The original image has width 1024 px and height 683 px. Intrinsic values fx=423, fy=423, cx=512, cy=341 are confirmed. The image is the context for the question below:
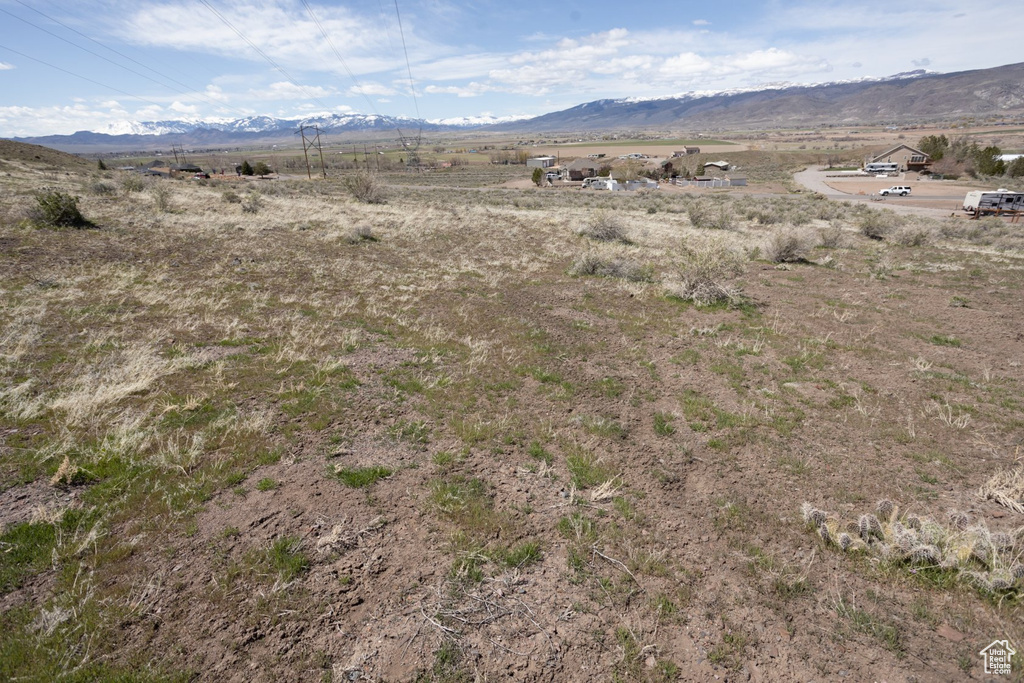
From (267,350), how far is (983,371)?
55.3ft

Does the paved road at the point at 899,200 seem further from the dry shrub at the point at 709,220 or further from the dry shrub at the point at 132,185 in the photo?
the dry shrub at the point at 132,185

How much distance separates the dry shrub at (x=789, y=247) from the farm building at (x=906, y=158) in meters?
80.4

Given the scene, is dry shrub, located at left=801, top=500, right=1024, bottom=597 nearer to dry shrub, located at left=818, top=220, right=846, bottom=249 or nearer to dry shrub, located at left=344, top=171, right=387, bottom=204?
dry shrub, located at left=818, top=220, right=846, bottom=249

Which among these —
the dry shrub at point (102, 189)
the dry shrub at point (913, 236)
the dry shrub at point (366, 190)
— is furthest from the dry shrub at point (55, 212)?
the dry shrub at point (913, 236)

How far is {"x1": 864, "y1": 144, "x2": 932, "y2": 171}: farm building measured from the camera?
2894 inches

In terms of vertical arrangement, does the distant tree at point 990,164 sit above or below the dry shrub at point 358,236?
above

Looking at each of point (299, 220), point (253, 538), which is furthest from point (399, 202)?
point (253, 538)

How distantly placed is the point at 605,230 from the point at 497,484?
22317 millimetres

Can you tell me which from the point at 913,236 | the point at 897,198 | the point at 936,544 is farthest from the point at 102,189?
the point at 897,198

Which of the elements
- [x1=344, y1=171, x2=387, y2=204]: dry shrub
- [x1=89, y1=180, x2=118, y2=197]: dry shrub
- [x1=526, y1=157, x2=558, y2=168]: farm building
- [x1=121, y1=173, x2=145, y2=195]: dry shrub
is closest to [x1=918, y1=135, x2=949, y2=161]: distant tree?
[x1=526, y1=157, x2=558, y2=168]: farm building

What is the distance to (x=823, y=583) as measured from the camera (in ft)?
16.1

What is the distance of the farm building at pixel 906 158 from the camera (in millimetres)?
73500

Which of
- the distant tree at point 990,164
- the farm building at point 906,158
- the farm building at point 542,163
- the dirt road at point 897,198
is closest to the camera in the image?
the dirt road at point 897,198

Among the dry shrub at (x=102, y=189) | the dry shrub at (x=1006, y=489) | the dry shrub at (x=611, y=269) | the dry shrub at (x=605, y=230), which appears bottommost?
the dry shrub at (x=1006, y=489)
